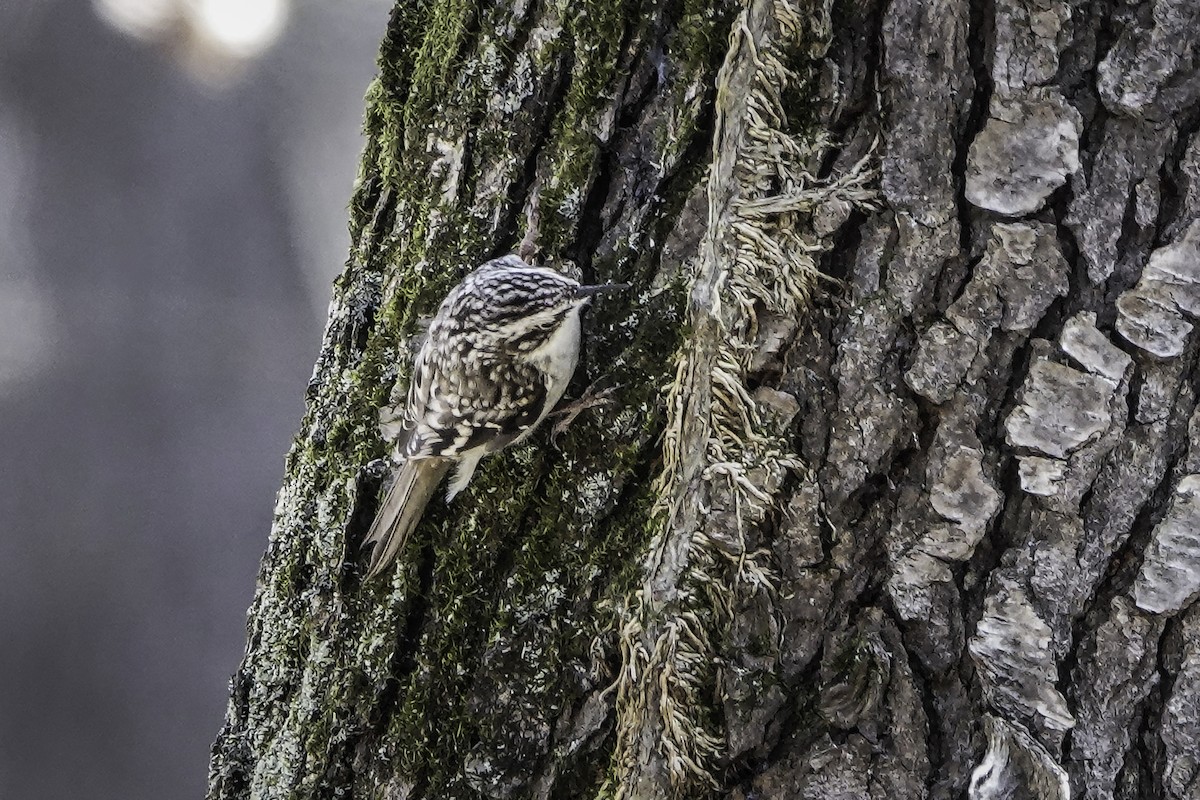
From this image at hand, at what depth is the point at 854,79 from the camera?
0.87m

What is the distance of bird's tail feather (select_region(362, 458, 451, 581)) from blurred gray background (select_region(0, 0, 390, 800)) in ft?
3.35

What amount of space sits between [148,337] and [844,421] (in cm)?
164

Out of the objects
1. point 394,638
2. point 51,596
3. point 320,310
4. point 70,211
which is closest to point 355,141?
point 320,310

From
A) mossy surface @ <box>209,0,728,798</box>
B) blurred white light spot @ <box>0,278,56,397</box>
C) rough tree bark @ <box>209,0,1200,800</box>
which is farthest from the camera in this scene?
blurred white light spot @ <box>0,278,56,397</box>

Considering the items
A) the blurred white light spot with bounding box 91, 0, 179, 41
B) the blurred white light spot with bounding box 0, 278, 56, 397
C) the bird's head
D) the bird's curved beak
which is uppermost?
the blurred white light spot with bounding box 91, 0, 179, 41

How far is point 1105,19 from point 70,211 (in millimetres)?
1895

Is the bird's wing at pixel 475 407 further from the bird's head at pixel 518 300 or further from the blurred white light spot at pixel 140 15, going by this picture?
the blurred white light spot at pixel 140 15

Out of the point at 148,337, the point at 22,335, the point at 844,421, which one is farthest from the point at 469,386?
the point at 22,335

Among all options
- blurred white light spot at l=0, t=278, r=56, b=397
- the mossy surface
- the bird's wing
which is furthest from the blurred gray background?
the bird's wing

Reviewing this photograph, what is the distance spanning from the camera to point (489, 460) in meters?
1.12

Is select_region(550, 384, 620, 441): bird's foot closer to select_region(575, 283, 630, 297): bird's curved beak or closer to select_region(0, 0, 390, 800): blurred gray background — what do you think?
select_region(575, 283, 630, 297): bird's curved beak

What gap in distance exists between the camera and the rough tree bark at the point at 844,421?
2.70 ft

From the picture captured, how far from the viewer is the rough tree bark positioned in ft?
2.70

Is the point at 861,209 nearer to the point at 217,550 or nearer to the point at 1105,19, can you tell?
the point at 1105,19
